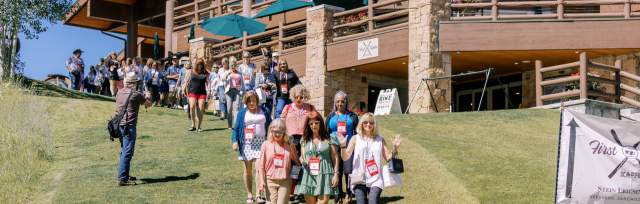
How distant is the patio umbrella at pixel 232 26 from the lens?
31.7 meters

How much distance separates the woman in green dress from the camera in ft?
37.8

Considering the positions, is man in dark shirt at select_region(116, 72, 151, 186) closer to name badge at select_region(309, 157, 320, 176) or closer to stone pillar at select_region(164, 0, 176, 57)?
name badge at select_region(309, 157, 320, 176)

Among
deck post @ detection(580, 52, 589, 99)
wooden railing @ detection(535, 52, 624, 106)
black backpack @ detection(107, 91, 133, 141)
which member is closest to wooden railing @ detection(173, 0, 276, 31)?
wooden railing @ detection(535, 52, 624, 106)

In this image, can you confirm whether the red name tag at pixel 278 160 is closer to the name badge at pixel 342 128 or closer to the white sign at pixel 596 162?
the name badge at pixel 342 128

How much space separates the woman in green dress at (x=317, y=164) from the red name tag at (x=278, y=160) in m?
0.28

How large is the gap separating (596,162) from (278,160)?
356cm

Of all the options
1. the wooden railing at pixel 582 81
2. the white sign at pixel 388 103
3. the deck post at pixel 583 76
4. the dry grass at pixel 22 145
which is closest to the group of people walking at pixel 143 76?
the dry grass at pixel 22 145

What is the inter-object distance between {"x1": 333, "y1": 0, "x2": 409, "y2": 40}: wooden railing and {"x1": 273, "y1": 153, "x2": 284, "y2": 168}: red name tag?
1630 centimetres

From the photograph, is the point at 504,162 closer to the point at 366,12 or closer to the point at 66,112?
the point at 66,112

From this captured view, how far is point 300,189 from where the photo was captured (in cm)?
1153

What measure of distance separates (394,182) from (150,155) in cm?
644

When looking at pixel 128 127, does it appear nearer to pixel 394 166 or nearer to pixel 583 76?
pixel 394 166

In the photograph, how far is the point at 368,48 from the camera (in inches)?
1121

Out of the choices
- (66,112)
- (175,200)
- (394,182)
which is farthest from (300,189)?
(66,112)
